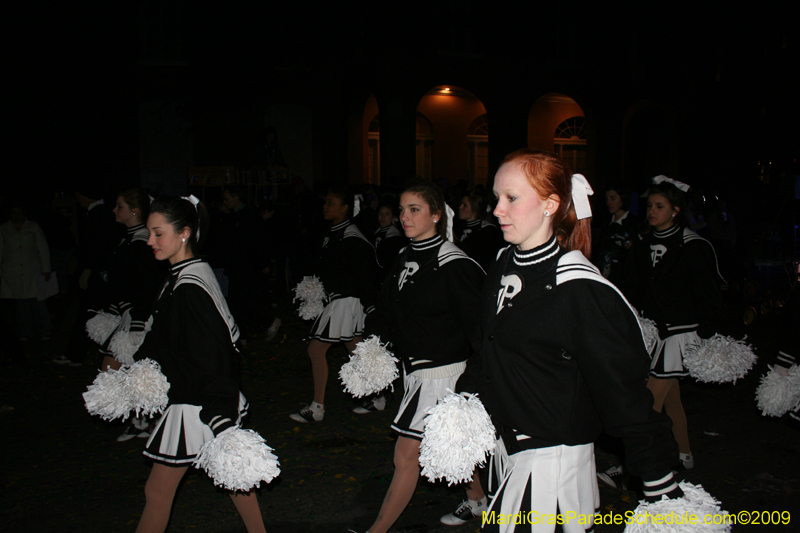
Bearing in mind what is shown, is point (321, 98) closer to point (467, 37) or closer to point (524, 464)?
point (467, 37)

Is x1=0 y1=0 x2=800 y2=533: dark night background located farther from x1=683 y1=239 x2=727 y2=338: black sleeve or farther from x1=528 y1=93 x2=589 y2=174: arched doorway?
x1=683 y1=239 x2=727 y2=338: black sleeve

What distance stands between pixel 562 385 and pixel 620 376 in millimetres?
226

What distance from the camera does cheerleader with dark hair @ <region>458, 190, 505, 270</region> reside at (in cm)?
809

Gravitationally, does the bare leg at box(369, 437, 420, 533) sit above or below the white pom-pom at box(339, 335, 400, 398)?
below

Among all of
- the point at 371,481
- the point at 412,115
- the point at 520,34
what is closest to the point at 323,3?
the point at 412,115

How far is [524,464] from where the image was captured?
92.0 inches

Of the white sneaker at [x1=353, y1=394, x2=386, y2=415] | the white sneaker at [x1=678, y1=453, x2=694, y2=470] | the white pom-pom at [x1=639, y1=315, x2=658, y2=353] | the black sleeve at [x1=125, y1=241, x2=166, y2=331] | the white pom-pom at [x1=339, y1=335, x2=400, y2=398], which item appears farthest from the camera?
the white sneaker at [x1=353, y1=394, x2=386, y2=415]

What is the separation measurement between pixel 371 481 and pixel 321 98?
18.7 meters

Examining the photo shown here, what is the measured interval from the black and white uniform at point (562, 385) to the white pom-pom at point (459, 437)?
10 cm

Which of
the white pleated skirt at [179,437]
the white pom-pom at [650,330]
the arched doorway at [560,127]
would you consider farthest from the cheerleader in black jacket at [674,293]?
the arched doorway at [560,127]

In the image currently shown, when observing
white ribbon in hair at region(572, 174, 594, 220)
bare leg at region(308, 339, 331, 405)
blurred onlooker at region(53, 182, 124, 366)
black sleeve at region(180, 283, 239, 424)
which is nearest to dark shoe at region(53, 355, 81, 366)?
blurred onlooker at region(53, 182, 124, 366)

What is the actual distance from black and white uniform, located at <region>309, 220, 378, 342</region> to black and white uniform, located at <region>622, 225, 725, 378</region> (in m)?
2.40

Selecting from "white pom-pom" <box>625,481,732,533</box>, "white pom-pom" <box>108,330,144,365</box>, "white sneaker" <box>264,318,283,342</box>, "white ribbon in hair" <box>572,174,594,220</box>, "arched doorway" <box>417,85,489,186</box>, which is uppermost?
"arched doorway" <box>417,85,489,186</box>

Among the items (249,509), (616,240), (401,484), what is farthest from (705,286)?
(249,509)
